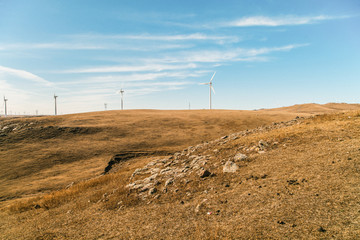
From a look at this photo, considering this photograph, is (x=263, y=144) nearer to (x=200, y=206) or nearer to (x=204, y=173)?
(x=204, y=173)

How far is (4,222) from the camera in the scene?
11.6 m

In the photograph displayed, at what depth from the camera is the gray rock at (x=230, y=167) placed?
10.9 metres

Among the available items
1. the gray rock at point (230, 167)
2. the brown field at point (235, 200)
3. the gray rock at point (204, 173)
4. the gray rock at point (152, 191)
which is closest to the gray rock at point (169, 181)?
the brown field at point (235, 200)

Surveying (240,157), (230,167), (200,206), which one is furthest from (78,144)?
(200,206)

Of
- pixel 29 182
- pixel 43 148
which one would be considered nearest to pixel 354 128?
pixel 29 182

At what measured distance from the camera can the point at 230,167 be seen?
441 inches

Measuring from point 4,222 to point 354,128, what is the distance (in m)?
22.0

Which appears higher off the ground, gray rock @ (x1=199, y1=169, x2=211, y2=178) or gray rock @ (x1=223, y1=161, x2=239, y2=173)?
gray rock @ (x1=223, y1=161, x2=239, y2=173)

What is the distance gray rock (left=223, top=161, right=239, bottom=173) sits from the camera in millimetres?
10922

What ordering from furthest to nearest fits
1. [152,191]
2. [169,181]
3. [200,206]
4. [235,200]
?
1. [169,181]
2. [152,191]
3. [200,206]
4. [235,200]

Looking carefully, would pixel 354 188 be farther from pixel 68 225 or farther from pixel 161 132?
pixel 161 132

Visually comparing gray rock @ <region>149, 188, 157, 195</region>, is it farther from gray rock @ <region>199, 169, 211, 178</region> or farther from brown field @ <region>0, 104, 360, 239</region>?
gray rock @ <region>199, 169, 211, 178</region>

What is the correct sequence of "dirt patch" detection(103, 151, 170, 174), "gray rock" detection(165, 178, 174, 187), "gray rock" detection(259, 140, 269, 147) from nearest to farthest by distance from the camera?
"gray rock" detection(165, 178, 174, 187) → "gray rock" detection(259, 140, 269, 147) → "dirt patch" detection(103, 151, 170, 174)

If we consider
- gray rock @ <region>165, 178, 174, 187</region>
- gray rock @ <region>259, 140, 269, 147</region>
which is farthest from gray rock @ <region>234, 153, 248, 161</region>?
gray rock @ <region>165, 178, 174, 187</region>
